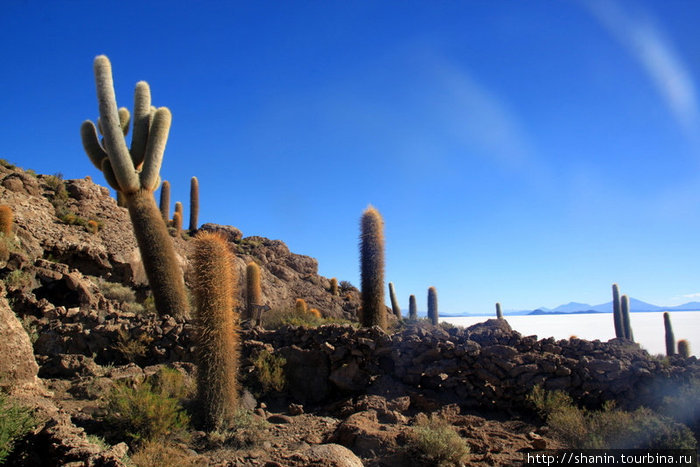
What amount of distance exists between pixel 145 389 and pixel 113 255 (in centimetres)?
1287

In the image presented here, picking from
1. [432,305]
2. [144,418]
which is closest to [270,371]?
[144,418]

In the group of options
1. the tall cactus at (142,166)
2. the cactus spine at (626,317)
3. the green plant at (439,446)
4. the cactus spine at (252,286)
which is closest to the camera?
the green plant at (439,446)

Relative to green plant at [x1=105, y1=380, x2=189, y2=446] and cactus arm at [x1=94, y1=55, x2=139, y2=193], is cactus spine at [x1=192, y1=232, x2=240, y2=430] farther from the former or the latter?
cactus arm at [x1=94, y1=55, x2=139, y2=193]

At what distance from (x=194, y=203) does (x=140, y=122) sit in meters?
12.2

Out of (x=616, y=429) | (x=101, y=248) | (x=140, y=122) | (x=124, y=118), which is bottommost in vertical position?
(x=616, y=429)

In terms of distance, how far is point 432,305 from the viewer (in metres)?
23.0

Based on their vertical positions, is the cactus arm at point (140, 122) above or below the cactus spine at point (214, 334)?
above

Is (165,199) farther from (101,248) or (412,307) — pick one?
(412,307)

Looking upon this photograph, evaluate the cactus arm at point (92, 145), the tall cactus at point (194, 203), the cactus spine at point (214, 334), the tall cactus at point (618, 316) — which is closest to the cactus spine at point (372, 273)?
the cactus spine at point (214, 334)

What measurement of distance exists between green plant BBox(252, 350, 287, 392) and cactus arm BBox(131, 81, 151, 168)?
901cm

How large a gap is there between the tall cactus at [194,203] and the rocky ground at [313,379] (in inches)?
533

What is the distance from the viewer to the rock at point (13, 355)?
7.50 metres

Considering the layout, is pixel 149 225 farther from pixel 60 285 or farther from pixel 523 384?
pixel 523 384

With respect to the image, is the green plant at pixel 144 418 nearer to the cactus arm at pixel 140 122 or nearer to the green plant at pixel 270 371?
the green plant at pixel 270 371
